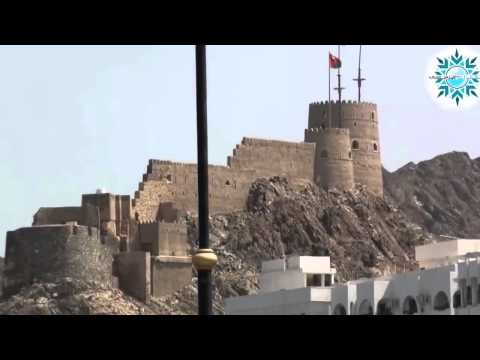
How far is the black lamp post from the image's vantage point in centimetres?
795

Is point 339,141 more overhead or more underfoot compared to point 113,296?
more overhead

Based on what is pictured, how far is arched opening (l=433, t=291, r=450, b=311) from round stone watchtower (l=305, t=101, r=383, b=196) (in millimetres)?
37158

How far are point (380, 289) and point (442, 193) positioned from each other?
80.8m

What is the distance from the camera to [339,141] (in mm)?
82438

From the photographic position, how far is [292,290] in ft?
183

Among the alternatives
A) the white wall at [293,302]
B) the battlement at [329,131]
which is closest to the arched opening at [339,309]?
the white wall at [293,302]

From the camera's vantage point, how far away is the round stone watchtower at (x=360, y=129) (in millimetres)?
84062

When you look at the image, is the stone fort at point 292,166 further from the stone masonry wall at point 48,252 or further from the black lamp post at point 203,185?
the black lamp post at point 203,185

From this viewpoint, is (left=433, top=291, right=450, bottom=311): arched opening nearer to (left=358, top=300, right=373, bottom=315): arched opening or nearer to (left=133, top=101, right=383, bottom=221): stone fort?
(left=358, top=300, right=373, bottom=315): arched opening

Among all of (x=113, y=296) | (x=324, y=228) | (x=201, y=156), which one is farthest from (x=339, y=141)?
(x=201, y=156)

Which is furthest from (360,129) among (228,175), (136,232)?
(136,232)
